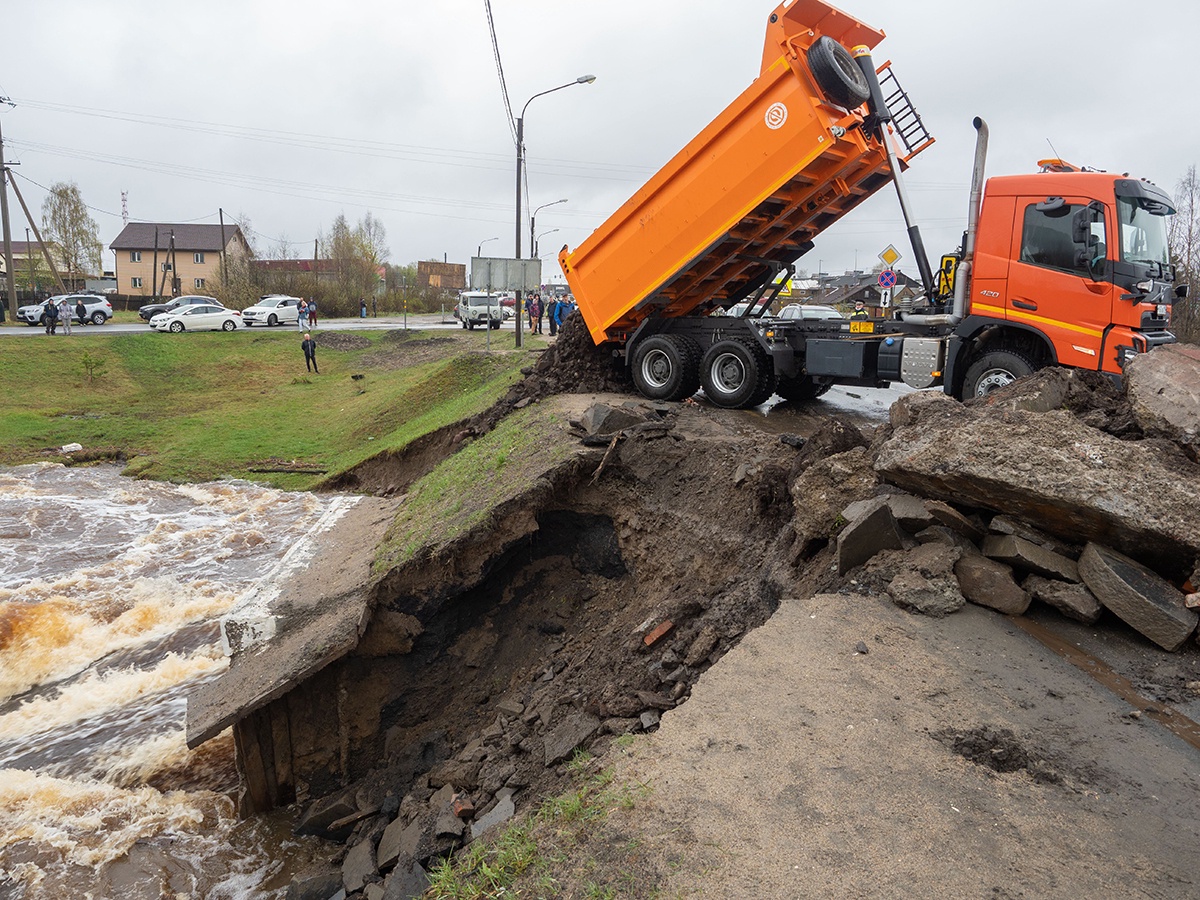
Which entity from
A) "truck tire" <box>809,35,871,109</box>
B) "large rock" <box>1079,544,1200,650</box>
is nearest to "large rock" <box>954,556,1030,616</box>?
"large rock" <box>1079,544,1200,650</box>

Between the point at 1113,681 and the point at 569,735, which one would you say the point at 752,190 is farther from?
the point at 569,735

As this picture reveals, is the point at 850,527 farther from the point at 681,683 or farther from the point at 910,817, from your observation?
the point at 910,817

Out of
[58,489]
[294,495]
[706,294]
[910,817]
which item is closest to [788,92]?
[706,294]

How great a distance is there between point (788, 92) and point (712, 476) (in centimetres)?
469

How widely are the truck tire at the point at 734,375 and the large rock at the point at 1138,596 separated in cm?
642

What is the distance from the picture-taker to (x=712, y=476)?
7672 millimetres

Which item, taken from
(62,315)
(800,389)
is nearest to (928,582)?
(800,389)

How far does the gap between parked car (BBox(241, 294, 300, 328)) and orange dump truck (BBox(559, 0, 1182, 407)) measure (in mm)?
28113

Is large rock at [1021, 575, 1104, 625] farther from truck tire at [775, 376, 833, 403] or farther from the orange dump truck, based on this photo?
truck tire at [775, 376, 833, 403]

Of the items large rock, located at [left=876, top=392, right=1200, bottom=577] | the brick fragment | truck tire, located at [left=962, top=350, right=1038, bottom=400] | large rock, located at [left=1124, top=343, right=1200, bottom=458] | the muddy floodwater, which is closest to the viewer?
large rock, located at [left=876, top=392, right=1200, bottom=577]

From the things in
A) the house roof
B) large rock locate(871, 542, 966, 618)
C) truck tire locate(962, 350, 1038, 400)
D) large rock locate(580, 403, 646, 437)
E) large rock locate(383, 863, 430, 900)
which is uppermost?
the house roof

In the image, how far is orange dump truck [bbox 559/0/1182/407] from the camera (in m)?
8.42

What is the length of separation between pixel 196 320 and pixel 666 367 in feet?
89.0

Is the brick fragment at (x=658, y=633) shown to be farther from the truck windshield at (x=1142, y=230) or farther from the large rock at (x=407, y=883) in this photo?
the truck windshield at (x=1142, y=230)
